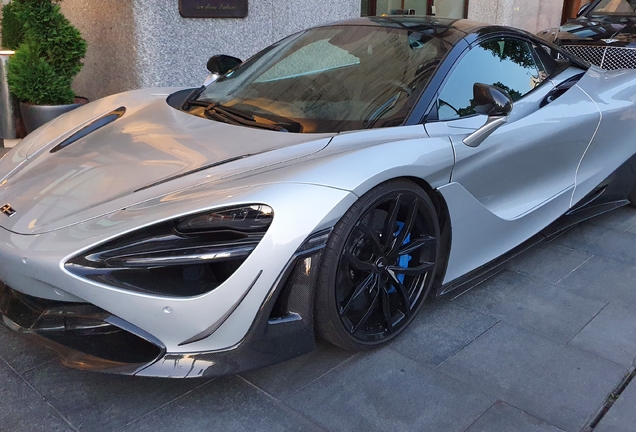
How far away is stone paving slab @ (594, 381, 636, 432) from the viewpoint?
7.35 feet

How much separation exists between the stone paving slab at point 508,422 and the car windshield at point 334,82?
4.13ft

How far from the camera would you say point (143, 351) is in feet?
7.05

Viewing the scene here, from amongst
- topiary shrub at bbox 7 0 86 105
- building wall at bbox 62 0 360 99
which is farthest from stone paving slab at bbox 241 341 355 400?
building wall at bbox 62 0 360 99

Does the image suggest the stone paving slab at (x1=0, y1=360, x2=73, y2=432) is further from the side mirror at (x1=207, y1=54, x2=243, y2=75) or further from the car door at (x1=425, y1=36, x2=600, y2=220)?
the side mirror at (x1=207, y1=54, x2=243, y2=75)

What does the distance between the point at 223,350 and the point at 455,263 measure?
1254mm

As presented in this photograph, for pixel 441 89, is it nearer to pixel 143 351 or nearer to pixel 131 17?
pixel 143 351

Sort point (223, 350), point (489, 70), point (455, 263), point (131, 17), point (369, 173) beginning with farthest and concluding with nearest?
point (131, 17) → point (489, 70) → point (455, 263) → point (369, 173) → point (223, 350)

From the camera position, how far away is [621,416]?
2.30 m

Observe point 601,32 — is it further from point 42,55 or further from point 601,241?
point 42,55

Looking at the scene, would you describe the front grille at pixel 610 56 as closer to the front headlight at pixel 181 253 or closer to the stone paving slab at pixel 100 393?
the front headlight at pixel 181 253

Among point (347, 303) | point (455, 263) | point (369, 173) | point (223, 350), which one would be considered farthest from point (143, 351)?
point (455, 263)

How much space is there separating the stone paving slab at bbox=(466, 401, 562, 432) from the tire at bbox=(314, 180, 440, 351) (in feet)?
1.83

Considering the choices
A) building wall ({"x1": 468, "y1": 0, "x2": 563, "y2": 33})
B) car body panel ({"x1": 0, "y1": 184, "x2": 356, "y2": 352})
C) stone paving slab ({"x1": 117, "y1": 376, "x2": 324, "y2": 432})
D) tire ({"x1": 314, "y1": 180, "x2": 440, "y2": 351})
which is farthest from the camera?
building wall ({"x1": 468, "y1": 0, "x2": 563, "y2": 33})

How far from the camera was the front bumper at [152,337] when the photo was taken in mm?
2102
